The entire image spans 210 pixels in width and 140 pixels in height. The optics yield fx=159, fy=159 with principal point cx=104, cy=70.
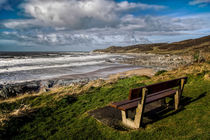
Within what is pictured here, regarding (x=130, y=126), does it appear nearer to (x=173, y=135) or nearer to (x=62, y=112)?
(x=173, y=135)

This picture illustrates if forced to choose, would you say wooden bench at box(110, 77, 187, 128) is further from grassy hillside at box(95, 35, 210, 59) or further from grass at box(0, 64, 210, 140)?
grassy hillside at box(95, 35, 210, 59)

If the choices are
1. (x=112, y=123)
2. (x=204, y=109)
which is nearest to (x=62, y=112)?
(x=112, y=123)

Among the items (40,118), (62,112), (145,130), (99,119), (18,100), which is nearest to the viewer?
(145,130)

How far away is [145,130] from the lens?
4176mm

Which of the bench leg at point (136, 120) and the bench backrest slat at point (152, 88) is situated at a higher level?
the bench backrest slat at point (152, 88)

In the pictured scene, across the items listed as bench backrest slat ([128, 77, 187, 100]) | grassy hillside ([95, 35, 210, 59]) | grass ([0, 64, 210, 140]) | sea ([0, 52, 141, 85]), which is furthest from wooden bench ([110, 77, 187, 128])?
grassy hillside ([95, 35, 210, 59])

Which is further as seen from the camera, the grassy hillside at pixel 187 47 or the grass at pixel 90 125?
the grassy hillside at pixel 187 47

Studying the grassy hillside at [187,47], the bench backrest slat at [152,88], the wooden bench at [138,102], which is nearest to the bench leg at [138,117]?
the wooden bench at [138,102]

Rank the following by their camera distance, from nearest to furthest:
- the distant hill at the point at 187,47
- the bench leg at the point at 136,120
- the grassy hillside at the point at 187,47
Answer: the bench leg at the point at 136,120 < the grassy hillside at the point at 187,47 < the distant hill at the point at 187,47

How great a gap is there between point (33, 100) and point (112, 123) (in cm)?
575

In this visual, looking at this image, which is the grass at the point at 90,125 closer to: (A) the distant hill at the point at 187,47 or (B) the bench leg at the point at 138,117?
(B) the bench leg at the point at 138,117

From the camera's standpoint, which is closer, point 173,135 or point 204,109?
point 173,135

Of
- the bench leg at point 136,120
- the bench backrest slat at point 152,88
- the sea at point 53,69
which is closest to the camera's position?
the bench backrest slat at point 152,88

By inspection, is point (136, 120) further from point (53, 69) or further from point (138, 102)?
point (53, 69)
